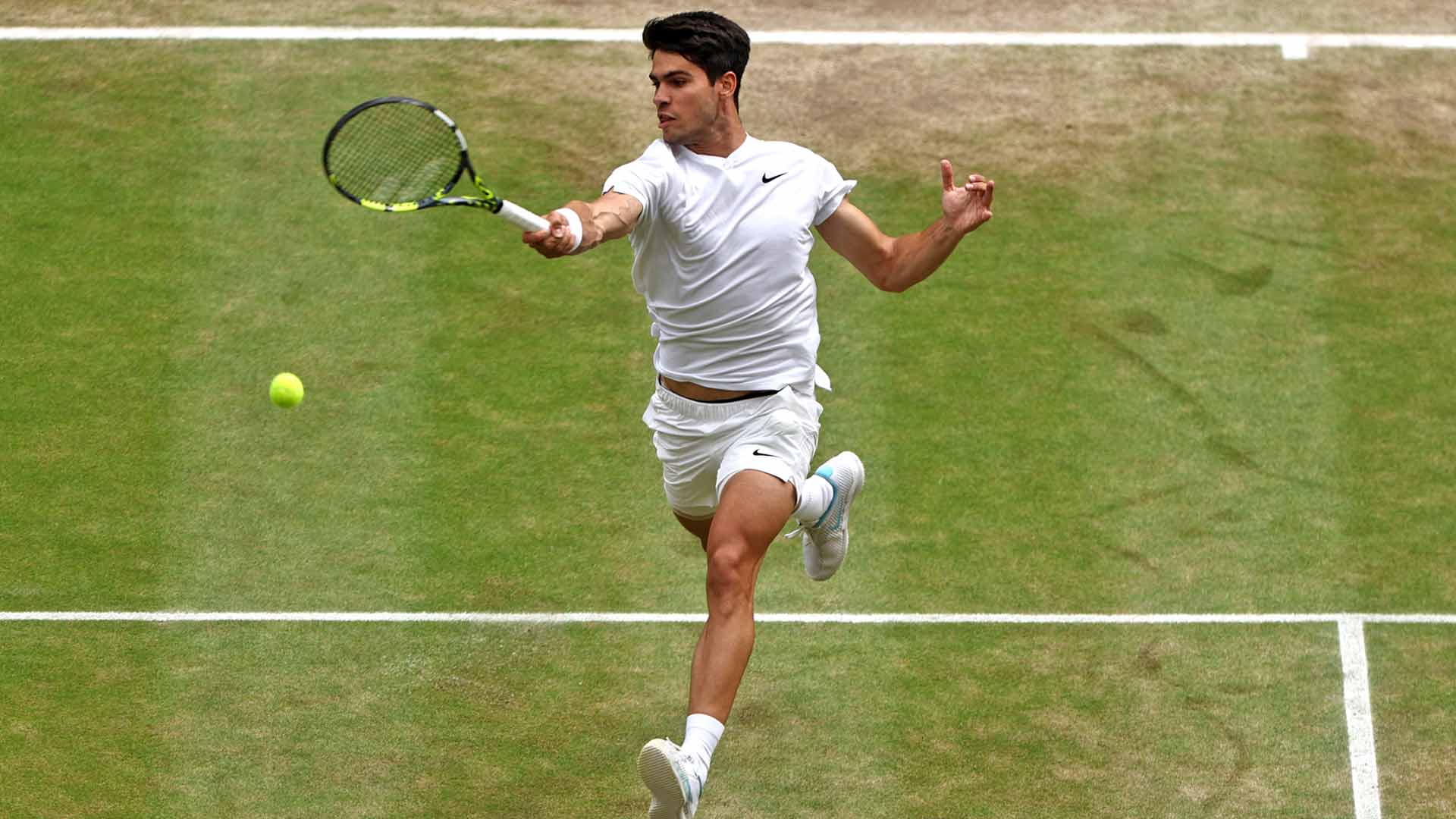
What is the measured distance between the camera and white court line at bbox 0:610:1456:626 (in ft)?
31.4

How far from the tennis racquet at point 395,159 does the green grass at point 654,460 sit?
2.26 meters

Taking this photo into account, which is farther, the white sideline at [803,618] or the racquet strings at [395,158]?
the white sideline at [803,618]

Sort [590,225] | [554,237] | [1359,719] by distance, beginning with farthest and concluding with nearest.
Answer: [1359,719]
[590,225]
[554,237]

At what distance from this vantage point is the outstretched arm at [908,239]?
325 inches

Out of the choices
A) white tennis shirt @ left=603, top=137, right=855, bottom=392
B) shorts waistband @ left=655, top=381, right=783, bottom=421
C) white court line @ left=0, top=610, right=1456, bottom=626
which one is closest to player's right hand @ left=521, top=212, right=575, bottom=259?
white tennis shirt @ left=603, top=137, right=855, bottom=392

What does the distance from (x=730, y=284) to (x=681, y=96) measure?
0.71 metres

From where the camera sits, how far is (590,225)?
7.44 metres

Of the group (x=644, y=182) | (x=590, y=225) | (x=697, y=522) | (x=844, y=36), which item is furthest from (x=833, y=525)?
(x=844, y=36)

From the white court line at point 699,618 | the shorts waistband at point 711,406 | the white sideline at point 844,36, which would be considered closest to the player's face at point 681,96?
the shorts waistband at point 711,406

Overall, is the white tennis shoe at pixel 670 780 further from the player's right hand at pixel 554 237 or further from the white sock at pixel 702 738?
the player's right hand at pixel 554 237

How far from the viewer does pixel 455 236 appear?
1196cm

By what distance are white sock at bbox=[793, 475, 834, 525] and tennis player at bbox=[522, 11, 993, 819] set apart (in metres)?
0.02

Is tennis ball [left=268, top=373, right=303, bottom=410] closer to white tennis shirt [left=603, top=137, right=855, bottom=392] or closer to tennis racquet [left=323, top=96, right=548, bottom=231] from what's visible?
tennis racquet [left=323, top=96, right=548, bottom=231]

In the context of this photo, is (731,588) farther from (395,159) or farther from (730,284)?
(395,159)
